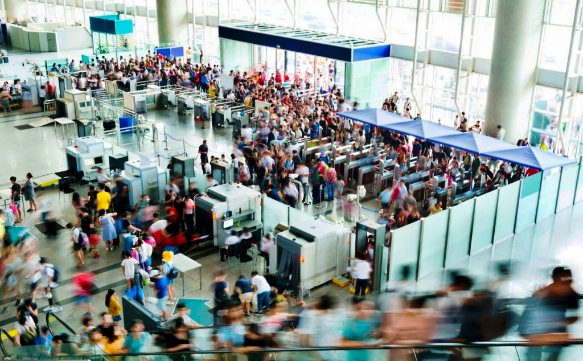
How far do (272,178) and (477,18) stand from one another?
36.0 ft

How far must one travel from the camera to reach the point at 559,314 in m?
8.00

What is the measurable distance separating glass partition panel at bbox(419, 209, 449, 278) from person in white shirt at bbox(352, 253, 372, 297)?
143 cm

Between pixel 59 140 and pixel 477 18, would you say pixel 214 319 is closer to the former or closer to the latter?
pixel 59 140

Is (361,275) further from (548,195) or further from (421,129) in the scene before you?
(421,129)

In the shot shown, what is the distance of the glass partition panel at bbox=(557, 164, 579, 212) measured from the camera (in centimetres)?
1708

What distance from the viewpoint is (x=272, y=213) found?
1541 centimetres

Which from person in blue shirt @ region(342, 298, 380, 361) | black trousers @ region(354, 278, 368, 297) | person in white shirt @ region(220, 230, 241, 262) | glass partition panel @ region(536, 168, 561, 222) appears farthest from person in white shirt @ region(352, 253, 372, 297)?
glass partition panel @ region(536, 168, 561, 222)

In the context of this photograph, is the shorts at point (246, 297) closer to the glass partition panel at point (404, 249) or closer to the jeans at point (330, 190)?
the glass partition panel at point (404, 249)

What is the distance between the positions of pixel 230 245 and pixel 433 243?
469cm

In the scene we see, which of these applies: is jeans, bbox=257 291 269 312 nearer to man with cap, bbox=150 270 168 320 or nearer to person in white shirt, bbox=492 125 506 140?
man with cap, bbox=150 270 168 320

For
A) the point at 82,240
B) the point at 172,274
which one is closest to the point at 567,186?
the point at 172,274

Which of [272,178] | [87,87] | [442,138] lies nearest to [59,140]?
[87,87]

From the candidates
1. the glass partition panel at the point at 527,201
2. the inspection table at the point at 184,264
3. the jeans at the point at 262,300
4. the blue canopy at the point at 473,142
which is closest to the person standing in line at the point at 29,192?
the inspection table at the point at 184,264

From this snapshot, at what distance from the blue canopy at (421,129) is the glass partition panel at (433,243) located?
565 centimetres
